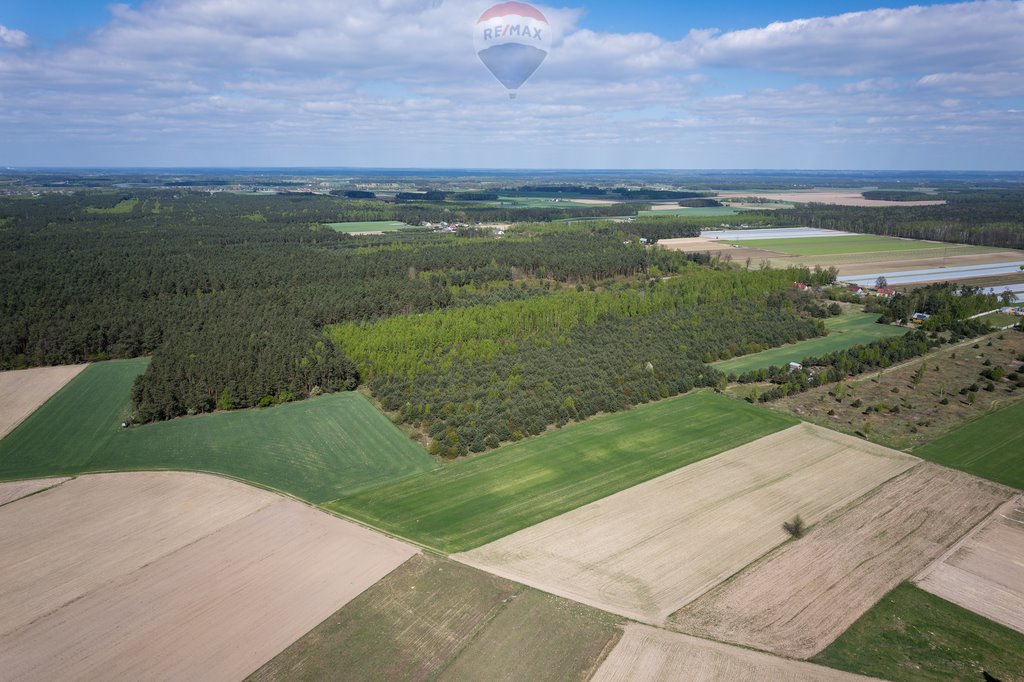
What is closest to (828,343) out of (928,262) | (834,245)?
(928,262)

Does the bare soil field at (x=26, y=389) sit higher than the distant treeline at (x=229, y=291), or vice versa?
the distant treeline at (x=229, y=291)

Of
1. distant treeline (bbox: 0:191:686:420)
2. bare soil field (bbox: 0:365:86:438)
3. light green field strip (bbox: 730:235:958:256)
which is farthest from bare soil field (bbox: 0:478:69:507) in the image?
light green field strip (bbox: 730:235:958:256)

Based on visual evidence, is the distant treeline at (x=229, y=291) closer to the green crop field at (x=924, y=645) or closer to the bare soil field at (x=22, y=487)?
the bare soil field at (x=22, y=487)

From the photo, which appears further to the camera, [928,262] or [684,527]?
[928,262]

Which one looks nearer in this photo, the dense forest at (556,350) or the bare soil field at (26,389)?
the dense forest at (556,350)

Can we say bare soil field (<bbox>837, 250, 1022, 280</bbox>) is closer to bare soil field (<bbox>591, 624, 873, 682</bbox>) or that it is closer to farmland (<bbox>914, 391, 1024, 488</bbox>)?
farmland (<bbox>914, 391, 1024, 488</bbox>)

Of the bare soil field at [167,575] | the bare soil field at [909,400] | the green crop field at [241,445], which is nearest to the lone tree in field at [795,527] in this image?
the bare soil field at [909,400]

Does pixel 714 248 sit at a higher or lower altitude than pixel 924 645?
higher

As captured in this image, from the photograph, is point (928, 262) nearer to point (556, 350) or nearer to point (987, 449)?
point (987, 449)
